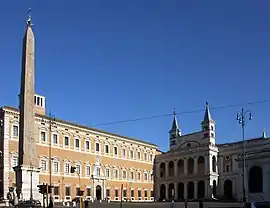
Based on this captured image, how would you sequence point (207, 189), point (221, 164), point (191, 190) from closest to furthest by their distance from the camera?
point (207, 189), point (221, 164), point (191, 190)

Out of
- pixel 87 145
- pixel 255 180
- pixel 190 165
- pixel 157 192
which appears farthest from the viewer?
pixel 157 192

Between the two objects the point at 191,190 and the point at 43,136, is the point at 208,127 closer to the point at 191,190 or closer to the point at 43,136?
the point at 191,190

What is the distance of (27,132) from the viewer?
139 feet

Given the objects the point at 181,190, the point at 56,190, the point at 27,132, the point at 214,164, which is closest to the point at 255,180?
the point at 214,164

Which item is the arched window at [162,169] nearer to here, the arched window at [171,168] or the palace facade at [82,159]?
the arched window at [171,168]

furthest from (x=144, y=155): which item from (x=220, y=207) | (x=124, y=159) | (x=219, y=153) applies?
(x=220, y=207)

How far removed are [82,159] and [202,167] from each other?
81.7 ft

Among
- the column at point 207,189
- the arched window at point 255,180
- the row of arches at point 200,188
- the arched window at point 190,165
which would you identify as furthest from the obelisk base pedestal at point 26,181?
the arched window at point 190,165

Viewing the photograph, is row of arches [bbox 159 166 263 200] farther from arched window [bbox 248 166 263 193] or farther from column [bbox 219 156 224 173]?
column [bbox 219 156 224 173]

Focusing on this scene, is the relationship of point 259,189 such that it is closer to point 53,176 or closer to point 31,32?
point 53,176

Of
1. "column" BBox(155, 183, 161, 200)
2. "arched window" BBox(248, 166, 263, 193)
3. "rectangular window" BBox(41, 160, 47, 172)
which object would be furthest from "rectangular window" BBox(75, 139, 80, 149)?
"column" BBox(155, 183, 161, 200)

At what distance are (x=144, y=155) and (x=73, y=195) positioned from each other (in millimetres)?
21677

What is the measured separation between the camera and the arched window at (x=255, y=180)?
69.5 meters

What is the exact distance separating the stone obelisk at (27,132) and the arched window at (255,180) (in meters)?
36.1
